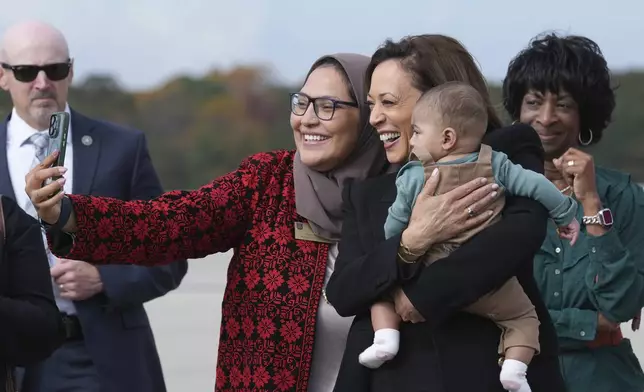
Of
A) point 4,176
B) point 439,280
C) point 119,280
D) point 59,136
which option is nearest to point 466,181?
point 439,280

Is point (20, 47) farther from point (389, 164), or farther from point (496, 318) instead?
point (496, 318)

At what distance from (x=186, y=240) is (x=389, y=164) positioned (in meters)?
0.67

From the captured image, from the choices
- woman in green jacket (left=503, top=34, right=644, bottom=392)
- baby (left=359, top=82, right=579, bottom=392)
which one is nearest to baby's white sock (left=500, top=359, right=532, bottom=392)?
baby (left=359, top=82, right=579, bottom=392)

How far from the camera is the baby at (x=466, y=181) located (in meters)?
3.51

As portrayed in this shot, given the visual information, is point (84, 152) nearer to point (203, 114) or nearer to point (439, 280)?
point (439, 280)

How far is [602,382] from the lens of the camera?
4449 millimetres

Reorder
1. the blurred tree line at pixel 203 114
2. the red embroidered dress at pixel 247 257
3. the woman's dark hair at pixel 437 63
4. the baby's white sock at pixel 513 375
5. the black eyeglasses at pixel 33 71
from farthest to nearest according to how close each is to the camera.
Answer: the blurred tree line at pixel 203 114 → the black eyeglasses at pixel 33 71 → the red embroidered dress at pixel 247 257 → the woman's dark hair at pixel 437 63 → the baby's white sock at pixel 513 375

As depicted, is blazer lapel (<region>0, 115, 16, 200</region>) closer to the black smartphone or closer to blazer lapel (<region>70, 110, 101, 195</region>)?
blazer lapel (<region>70, 110, 101, 195</region>)

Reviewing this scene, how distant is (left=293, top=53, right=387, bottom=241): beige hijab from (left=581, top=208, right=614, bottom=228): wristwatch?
0.68 metres

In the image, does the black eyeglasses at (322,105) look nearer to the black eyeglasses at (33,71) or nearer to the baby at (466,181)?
the baby at (466,181)

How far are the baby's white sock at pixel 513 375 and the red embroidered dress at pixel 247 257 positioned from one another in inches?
29.7

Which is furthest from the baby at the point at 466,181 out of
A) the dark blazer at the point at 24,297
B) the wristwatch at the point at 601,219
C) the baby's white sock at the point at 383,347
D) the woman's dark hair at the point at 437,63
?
the dark blazer at the point at 24,297

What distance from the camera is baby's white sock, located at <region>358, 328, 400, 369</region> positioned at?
352 centimetres

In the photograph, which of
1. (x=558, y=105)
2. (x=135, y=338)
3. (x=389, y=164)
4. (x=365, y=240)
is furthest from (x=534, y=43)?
(x=135, y=338)
